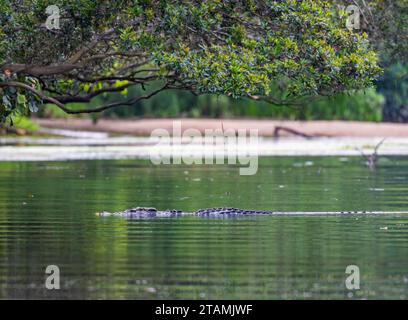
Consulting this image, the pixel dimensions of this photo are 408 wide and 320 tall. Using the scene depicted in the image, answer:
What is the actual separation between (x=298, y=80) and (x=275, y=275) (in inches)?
346

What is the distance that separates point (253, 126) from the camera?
6531 cm

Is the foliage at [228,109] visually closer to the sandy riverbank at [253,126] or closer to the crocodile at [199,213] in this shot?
the sandy riverbank at [253,126]

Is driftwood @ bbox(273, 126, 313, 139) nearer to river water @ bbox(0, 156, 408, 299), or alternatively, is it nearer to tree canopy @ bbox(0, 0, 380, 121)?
river water @ bbox(0, 156, 408, 299)

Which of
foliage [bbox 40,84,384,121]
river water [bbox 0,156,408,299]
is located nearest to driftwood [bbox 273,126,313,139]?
foliage [bbox 40,84,384,121]

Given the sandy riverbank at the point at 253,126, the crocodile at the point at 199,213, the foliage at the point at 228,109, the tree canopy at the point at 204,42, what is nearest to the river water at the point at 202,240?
the crocodile at the point at 199,213

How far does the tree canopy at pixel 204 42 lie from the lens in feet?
83.1

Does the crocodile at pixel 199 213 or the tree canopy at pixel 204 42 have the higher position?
the tree canopy at pixel 204 42

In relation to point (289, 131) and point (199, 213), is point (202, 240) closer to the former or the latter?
point (199, 213)

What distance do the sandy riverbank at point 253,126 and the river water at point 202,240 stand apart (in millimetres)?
26684

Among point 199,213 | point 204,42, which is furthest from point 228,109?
point 199,213

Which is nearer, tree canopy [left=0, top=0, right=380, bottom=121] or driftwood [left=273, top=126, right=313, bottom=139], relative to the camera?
tree canopy [left=0, top=0, right=380, bottom=121]

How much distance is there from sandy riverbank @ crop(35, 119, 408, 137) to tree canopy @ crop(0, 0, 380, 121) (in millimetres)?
35165

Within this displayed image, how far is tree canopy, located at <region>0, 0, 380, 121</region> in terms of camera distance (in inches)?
997

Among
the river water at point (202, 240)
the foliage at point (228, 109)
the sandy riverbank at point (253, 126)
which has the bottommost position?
the river water at point (202, 240)
